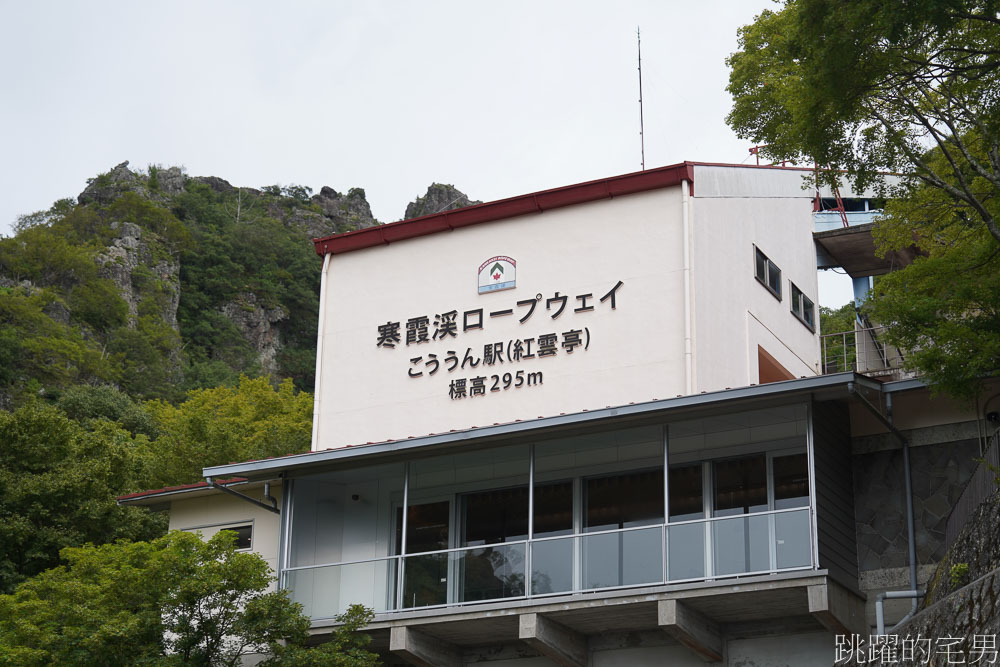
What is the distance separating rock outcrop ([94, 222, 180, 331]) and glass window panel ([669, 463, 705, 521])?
59.5 meters

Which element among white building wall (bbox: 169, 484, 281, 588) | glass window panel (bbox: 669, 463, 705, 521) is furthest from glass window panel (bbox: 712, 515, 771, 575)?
white building wall (bbox: 169, 484, 281, 588)

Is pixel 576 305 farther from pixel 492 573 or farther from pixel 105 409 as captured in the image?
pixel 105 409

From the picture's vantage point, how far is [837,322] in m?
39.0

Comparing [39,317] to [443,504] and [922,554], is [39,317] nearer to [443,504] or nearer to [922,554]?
[443,504]

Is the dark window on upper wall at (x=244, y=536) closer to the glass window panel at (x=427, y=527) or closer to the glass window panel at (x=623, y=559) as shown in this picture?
the glass window panel at (x=427, y=527)

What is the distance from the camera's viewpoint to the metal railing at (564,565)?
16.6 metres

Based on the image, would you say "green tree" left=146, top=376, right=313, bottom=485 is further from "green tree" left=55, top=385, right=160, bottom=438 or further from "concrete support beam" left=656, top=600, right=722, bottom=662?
"concrete support beam" left=656, top=600, right=722, bottom=662

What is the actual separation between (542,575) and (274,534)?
5.54 metres

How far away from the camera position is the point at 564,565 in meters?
17.9

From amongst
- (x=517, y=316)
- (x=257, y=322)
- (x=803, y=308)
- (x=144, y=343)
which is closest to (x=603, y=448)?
(x=517, y=316)

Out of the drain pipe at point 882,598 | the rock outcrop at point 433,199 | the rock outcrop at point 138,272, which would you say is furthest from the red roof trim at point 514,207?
the rock outcrop at point 433,199

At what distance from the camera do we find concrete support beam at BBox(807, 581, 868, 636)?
620 inches

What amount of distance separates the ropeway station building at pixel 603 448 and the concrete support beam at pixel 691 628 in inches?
1.5

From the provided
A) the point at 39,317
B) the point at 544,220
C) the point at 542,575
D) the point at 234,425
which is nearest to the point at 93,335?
the point at 39,317
